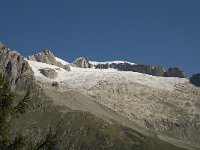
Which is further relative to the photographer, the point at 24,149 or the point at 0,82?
the point at 0,82

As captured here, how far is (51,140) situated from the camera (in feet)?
79.7

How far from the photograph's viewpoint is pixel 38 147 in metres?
24.0

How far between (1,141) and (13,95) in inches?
96.2

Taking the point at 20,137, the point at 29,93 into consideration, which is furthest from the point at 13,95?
the point at 20,137

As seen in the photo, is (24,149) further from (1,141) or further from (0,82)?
(0,82)

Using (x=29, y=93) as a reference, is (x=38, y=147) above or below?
below

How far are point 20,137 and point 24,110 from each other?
1.75 metres

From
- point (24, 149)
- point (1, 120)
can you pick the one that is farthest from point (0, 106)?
point (24, 149)

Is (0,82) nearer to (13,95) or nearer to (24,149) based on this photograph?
(13,95)

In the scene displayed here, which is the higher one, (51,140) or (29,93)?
(29,93)

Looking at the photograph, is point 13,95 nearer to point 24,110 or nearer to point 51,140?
point 24,110

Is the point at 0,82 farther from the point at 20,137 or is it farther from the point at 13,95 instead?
the point at 20,137

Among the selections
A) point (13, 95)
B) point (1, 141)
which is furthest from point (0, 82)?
point (1, 141)

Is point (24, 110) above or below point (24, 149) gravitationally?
above
